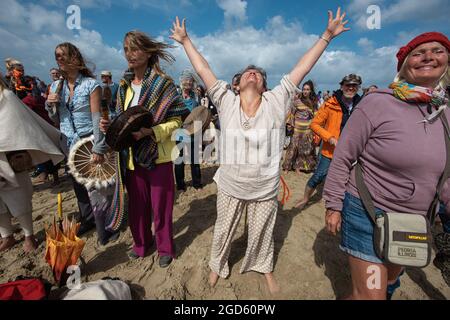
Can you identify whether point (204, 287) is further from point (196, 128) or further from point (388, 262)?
point (196, 128)

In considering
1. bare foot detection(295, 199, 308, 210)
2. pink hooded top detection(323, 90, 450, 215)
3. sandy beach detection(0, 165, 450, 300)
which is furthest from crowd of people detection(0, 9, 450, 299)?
bare foot detection(295, 199, 308, 210)

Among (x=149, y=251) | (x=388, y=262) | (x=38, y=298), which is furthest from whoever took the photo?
(x=149, y=251)

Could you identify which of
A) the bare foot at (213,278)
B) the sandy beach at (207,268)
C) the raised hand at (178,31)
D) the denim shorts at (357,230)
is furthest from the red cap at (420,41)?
the bare foot at (213,278)

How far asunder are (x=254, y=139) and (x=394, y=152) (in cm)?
91

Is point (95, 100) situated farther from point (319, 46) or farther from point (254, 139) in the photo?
point (319, 46)

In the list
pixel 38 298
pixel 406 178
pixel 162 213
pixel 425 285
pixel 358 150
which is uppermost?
pixel 358 150

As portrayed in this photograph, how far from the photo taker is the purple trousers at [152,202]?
2.42m

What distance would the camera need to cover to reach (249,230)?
2207 millimetres

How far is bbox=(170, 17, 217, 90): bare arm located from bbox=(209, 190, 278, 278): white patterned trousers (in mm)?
1017

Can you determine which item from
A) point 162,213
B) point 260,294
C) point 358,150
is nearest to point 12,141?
point 162,213

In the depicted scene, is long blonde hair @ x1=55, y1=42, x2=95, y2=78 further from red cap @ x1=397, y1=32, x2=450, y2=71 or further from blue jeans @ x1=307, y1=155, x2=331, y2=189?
blue jeans @ x1=307, y1=155, x2=331, y2=189

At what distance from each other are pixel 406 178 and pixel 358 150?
0.30m

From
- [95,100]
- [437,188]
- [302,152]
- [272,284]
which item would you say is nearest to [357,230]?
[437,188]
